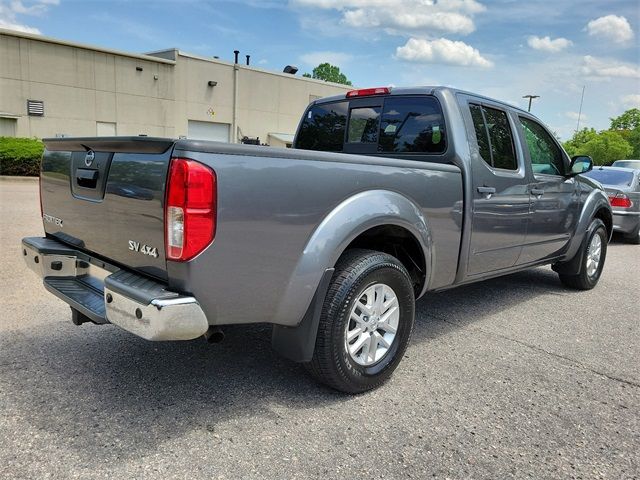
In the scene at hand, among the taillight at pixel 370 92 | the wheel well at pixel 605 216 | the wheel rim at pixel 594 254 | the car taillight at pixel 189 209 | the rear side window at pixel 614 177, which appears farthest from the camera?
the rear side window at pixel 614 177

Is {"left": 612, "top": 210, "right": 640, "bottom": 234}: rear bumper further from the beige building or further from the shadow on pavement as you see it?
the beige building

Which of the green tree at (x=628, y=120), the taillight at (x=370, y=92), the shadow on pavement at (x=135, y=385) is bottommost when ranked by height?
the shadow on pavement at (x=135, y=385)

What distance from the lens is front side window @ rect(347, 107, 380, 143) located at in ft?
14.4

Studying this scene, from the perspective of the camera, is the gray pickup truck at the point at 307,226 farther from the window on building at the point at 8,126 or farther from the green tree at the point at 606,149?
the green tree at the point at 606,149

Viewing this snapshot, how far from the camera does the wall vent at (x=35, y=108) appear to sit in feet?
77.7

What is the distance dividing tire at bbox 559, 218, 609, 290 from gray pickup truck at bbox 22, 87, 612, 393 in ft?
5.03

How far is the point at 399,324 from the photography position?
11.0ft

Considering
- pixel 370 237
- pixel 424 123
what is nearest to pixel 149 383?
pixel 370 237

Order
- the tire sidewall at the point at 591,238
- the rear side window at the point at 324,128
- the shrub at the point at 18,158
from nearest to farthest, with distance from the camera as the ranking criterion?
the rear side window at the point at 324,128 → the tire sidewall at the point at 591,238 → the shrub at the point at 18,158

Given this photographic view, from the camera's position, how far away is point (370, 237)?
3.43m

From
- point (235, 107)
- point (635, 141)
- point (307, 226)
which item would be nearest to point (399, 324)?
point (307, 226)

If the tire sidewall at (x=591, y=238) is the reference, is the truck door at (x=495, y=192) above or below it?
above

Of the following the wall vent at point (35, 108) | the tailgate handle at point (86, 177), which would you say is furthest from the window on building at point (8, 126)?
the tailgate handle at point (86, 177)

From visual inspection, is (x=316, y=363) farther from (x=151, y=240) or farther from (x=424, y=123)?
(x=424, y=123)
